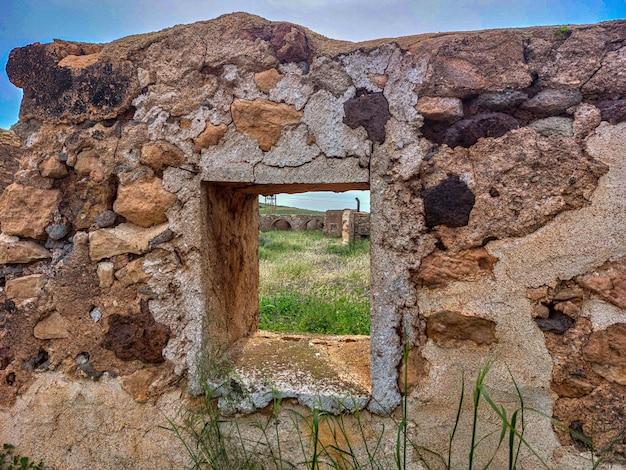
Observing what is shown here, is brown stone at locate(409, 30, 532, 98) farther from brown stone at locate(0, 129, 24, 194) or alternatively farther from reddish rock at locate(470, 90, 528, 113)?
brown stone at locate(0, 129, 24, 194)

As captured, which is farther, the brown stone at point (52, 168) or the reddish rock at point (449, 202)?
the brown stone at point (52, 168)

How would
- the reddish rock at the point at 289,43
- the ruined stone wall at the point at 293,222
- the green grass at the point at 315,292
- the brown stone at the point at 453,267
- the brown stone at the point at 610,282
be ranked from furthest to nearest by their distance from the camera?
the ruined stone wall at the point at 293,222
the green grass at the point at 315,292
the reddish rock at the point at 289,43
the brown stone at the point at 453,267
the brown stone at the point at 610,282

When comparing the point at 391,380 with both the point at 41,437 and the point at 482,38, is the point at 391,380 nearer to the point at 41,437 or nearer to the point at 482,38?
the point at 482,38

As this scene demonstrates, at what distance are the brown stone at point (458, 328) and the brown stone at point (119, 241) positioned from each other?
3.87 ft

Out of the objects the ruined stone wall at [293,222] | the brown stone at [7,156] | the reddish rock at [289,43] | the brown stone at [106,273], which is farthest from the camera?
the ruined stone wall at [293,222]

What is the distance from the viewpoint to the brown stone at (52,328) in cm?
166

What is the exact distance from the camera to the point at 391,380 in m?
1.46

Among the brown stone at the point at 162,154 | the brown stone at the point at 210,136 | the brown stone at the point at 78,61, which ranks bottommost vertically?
the brown stone at the point at 162,154

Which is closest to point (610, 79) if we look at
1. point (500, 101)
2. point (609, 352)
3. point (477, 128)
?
point (500, 101)

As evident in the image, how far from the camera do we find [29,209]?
1.67 meters

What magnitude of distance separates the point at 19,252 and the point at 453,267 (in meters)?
1.87

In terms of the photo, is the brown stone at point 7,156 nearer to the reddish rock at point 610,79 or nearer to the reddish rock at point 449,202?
the reddish rock at point 449,202

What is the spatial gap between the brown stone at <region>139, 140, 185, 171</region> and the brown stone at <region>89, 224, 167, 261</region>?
10.8 inches

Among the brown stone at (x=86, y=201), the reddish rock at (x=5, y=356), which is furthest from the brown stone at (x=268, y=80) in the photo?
the reddish rock at (x=5, y=356)
